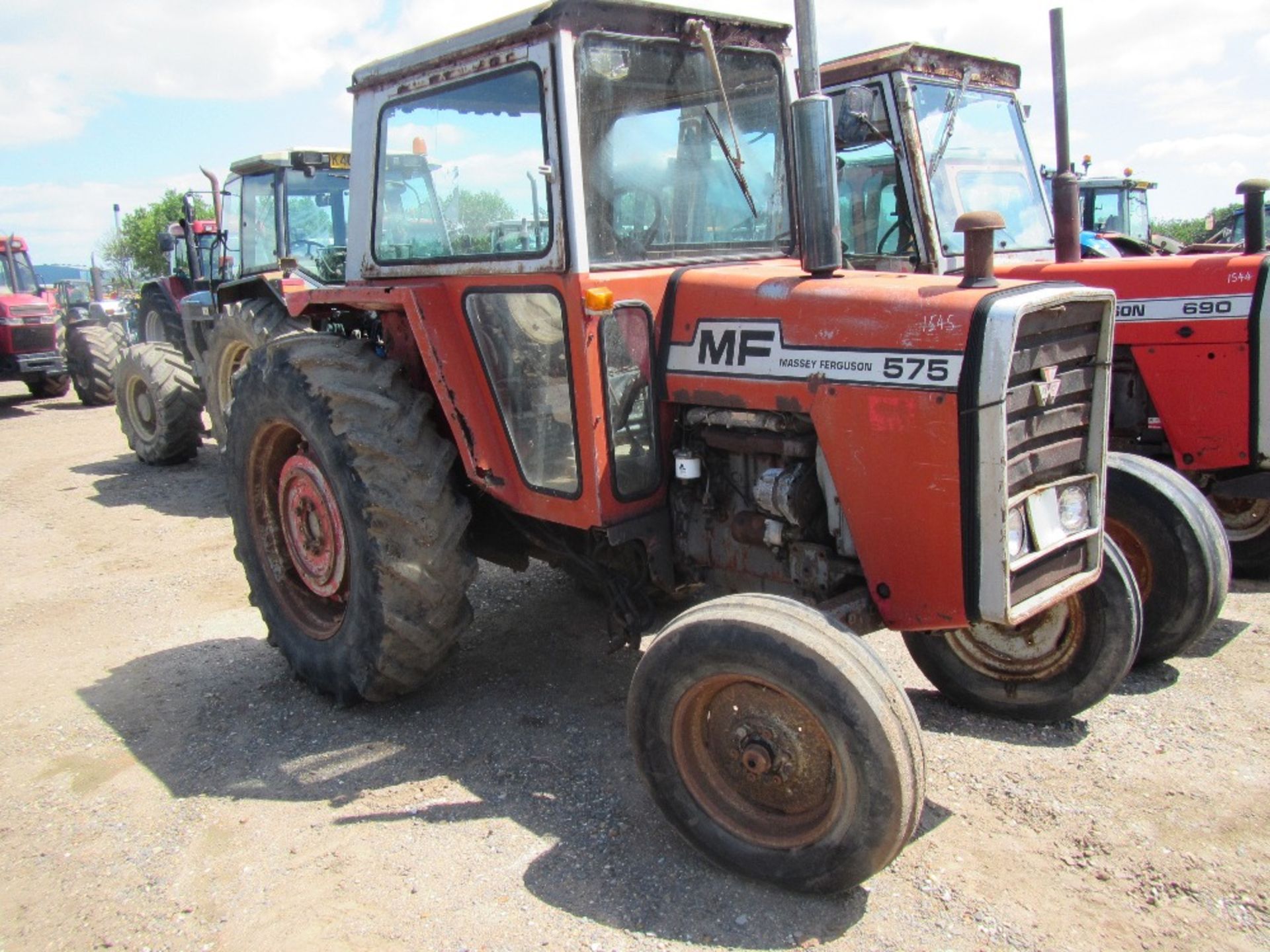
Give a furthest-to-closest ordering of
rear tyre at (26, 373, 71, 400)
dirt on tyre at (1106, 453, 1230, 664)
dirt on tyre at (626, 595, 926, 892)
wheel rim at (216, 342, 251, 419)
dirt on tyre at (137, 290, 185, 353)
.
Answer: rear tyre at (26, 373, 71, 400) → dirt on tyre at (137, 290, 185, 353) → wheel rim at (216, 342, 251, 419) → dirt on tyre at (1106, 453, 1230, 664) → dirt on tyre at (626, 595, 926, 892)

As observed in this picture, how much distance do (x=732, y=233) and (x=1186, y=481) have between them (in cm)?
216

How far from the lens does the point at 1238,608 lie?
489cm

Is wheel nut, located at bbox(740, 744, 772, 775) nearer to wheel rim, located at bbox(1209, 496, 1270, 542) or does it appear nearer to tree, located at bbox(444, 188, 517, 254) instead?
tree, located at bbox(444, 188, 517, 254)

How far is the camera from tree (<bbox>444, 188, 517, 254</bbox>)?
3.51 meters

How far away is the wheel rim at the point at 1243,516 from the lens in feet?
17.3

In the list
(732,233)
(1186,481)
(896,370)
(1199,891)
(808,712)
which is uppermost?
(732,233)

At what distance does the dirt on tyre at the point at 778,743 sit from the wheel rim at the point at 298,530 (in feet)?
5.43

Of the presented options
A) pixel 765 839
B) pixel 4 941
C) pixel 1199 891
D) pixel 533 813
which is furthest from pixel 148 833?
pixel 1199 891

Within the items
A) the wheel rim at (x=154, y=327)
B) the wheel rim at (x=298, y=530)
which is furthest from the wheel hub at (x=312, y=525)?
the wheel rim at (x=154, y=327)

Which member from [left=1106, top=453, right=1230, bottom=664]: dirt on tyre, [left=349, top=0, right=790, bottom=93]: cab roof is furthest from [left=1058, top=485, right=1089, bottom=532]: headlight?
[left=349, top=0, right=790, bottom=93]: cab roof

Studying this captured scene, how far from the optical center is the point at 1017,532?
9.66 ft

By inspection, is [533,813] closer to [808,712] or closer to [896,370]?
[808,712]

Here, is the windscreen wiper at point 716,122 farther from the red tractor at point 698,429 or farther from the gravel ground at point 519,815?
the gravel ground at point 519,815

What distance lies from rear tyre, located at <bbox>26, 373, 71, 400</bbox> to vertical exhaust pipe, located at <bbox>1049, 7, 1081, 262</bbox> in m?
14.1
